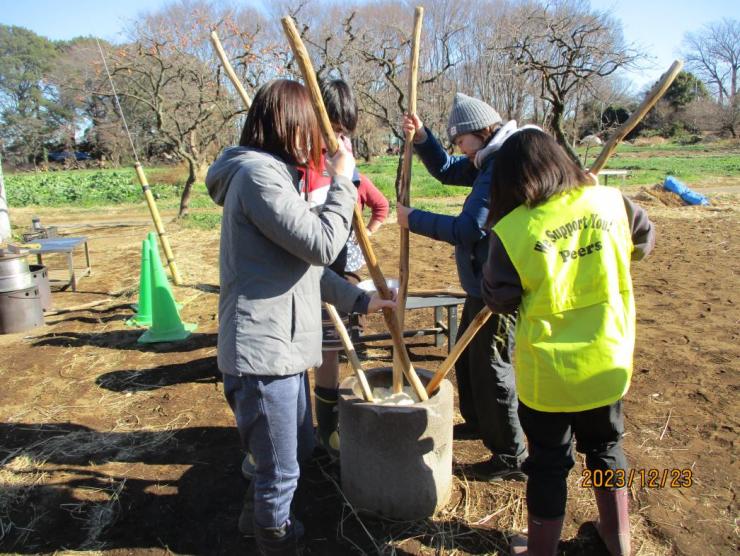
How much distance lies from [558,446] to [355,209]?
111cm

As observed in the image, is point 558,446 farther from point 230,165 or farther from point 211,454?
point 211,454

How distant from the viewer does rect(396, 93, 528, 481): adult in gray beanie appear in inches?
97.2

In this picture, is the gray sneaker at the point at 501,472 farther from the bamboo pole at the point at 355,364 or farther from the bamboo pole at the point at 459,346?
the bamboo pole at the point at 355,364

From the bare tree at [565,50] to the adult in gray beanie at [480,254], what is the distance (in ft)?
33.4

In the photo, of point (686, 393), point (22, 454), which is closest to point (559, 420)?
point (686, 393)

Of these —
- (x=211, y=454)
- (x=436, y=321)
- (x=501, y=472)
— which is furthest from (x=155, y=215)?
(x=501, y=472)

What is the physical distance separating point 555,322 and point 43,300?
19.7 ft

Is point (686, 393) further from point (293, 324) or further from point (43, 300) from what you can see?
point (43, 300)

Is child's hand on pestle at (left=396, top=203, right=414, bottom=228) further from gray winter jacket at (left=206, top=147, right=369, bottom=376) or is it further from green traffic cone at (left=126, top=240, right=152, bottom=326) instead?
green traffic cone at (left=126, top=240, right=152, bottom=326)

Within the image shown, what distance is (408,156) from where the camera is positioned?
7.67ft

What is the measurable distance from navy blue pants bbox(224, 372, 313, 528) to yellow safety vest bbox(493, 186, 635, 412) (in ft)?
2.78

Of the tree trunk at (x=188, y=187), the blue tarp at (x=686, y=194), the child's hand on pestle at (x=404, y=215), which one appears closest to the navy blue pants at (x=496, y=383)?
the child's hand on pestle at (x=404, y=215)

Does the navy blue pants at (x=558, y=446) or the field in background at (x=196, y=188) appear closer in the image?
the navy blue pants at (x=558, y=446)

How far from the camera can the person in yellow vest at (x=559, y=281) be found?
180 centimetres
